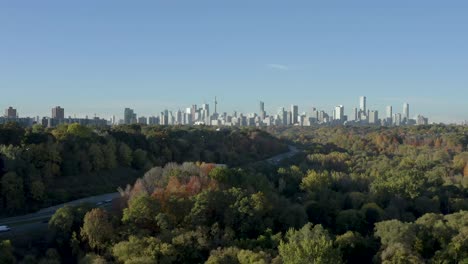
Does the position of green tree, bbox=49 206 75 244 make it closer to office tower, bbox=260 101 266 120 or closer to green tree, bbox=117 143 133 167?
green tree, bbox=117 143 133 167

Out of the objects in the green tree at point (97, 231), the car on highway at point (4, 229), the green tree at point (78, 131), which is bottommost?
the car on highway at point (4, 229)

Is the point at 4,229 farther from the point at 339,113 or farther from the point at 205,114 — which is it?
the point at 339,113

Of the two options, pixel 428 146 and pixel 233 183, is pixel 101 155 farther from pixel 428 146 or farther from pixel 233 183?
pixel 428 146

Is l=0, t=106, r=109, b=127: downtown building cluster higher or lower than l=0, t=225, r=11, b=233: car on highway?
higher

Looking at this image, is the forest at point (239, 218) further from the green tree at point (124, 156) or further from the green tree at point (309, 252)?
the green tree at point (124, 156)

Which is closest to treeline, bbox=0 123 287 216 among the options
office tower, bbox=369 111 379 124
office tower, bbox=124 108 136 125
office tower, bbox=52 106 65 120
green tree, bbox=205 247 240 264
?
green tree, bbox=205 247 240 264

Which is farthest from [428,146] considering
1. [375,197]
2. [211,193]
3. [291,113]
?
[291,113]

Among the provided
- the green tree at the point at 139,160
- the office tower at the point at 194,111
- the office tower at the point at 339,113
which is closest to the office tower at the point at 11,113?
the green tree at the point at 139,160

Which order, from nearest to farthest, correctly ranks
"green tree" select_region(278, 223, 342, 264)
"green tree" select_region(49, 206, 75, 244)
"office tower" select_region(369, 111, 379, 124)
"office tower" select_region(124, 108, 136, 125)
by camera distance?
"green tree" select_region(278, 223, 342, 264) < "green tree" select_region(49, 206, 75, 244) < "office tower" select_region(124, 108, 136, 125) < "office tower" select_region(369, 111, 379, 124)
